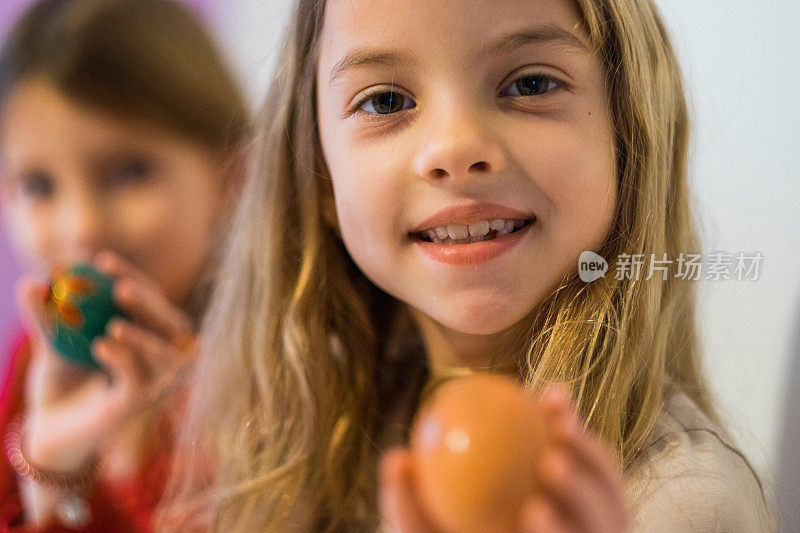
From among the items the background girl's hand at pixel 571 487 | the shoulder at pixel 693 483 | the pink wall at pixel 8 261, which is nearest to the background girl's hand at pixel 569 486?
the background girl's hand at pixel 571 487

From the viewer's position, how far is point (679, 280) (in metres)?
0.45

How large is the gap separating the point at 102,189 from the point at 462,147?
38cm

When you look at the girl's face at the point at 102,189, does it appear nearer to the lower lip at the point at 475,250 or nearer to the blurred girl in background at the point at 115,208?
the blurred girl in background at the point at 115,208

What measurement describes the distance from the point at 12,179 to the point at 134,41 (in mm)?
169

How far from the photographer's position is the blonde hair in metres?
0.44

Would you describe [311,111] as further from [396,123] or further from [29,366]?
[29,366]

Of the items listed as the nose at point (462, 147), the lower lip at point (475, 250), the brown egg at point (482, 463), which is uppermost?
the nose at point (462, 147)

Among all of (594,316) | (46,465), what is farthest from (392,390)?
(46,465)

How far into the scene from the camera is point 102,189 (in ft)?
2.09

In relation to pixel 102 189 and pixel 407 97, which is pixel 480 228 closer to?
pixel 407 97

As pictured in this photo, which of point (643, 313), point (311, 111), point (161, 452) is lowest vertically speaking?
point (161, 452)

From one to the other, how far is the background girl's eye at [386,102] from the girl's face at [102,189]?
258 mm

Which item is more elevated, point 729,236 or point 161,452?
point 729,236

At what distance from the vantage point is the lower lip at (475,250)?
0.43 meters
